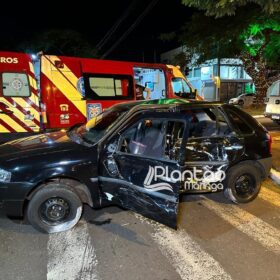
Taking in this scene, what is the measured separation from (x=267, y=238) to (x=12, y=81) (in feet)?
22.0

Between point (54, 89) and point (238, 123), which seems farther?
point (54, 89)

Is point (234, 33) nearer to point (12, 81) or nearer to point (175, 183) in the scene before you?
point (12, 81)

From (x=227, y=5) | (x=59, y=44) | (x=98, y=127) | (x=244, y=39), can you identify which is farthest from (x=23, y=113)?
(x=59, y=44)

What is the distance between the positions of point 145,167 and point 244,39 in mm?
17430

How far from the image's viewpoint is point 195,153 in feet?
15.7

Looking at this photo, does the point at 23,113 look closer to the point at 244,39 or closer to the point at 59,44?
the point at 244,39

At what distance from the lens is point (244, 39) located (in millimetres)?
19047

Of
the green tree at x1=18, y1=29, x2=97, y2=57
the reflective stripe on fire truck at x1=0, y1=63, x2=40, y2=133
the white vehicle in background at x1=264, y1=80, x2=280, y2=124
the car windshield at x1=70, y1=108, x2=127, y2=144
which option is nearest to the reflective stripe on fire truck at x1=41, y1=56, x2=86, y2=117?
the reflective stripe on fire truck at x1=0, y1=63, x2=40, y2=133

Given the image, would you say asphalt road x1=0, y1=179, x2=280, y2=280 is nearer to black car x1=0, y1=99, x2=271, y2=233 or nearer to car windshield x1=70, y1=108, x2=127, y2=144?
black car x1=0, y1=99, x2=271, y2=233

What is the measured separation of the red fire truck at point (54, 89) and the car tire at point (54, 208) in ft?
15.7

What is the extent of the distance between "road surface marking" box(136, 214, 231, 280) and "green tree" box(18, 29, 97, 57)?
22693mm

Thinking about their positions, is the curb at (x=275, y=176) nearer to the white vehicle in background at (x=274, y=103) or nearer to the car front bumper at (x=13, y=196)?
the car front bumper at (x=13, y=196)

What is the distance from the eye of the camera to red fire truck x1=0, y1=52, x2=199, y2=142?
8.02 metres

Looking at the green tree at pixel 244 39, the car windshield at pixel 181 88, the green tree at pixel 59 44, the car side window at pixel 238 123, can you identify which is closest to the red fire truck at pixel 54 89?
the car windshield at pixel 181 88
